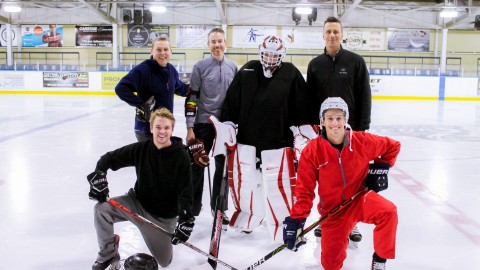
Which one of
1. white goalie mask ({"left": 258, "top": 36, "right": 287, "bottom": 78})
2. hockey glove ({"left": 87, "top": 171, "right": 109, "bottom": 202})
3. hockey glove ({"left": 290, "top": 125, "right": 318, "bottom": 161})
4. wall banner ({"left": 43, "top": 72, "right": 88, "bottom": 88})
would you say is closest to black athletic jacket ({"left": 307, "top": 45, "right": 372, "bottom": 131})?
hockey glove ({"left": 290, "top": 125, "right": 318, "bottom": 161})

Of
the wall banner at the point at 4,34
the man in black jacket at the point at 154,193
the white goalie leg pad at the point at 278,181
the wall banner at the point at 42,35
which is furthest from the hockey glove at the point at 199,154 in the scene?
the wall banner at the point at 4,34

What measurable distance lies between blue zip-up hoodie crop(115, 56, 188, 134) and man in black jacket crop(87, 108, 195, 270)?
2.33ft

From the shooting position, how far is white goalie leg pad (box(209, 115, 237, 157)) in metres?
3.04

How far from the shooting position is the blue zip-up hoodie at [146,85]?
336cm

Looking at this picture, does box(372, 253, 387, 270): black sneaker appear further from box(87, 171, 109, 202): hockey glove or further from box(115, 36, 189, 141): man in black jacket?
box(115, 36, 189, 141): man in black jacket

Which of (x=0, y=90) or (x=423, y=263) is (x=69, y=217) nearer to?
(x=423, y=263)

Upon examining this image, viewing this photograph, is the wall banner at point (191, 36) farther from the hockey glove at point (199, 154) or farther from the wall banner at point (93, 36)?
the hockey glove at point (199, 154)

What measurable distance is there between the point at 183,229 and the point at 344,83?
1375 millimetres

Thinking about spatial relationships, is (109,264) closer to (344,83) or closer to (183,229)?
(183,229)

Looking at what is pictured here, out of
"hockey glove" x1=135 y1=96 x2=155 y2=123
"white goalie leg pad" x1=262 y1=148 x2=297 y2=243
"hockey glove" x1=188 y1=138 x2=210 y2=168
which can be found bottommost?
"white goalie leg pad" x1=262 y1=148 x2=297 y2=243

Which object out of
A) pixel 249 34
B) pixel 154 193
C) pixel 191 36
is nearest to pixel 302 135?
pixel 154 193

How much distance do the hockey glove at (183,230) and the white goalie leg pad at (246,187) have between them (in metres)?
0.59

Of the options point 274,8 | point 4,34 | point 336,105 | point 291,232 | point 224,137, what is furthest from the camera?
point 4,34

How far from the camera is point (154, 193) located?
275 cm
